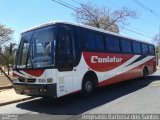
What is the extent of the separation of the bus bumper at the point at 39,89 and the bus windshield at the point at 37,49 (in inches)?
28.9

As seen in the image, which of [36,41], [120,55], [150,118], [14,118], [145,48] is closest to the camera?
[150,118]

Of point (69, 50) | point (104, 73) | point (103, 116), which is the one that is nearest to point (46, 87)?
point (69, 50)

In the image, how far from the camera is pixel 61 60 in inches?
456

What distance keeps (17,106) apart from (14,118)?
221 cm

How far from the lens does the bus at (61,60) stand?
11.3m

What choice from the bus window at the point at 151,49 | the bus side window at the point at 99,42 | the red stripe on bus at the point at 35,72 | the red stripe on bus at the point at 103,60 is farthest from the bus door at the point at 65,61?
the bus window at the point at 151,49

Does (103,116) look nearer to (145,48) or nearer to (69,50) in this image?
(69,50)

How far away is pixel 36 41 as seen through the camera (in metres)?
12.1

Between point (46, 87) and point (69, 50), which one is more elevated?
point (69, 50)

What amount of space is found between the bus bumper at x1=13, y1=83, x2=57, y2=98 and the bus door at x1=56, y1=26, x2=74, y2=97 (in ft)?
0.89

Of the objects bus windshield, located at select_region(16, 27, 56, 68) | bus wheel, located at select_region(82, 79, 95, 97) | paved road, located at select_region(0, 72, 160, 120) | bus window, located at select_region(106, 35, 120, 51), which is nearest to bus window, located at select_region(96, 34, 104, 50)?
bus window, located at select_region(106, 35, 120, 51)

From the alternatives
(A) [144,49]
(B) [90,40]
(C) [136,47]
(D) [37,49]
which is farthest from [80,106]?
(A) [144,49]

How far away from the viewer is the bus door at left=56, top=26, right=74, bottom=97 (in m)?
11.5

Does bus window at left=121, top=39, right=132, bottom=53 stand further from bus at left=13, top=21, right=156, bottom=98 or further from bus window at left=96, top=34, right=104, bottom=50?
bus window at left=96, top=34, right=104, bottom=50
